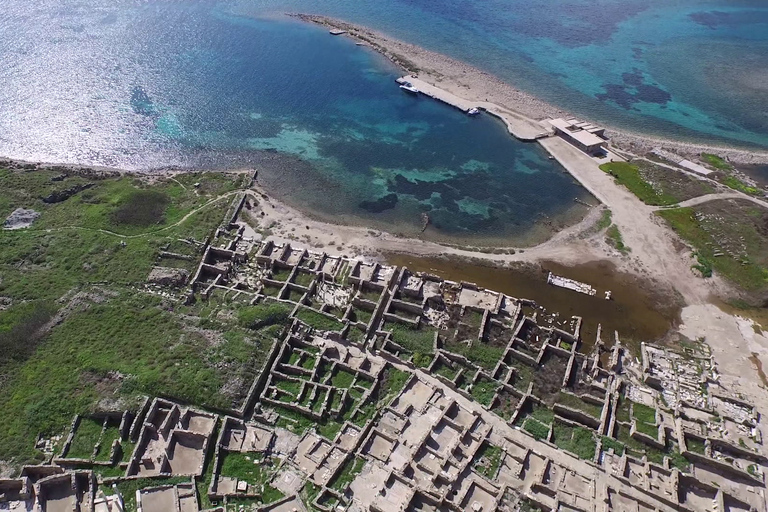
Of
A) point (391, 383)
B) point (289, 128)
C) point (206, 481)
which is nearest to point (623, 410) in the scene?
point (391, 383)

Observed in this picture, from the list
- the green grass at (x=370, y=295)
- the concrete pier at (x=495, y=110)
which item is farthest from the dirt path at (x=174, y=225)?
the concrete pier at (x=495, y=110)

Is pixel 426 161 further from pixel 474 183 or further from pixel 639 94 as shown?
pixel 639 94

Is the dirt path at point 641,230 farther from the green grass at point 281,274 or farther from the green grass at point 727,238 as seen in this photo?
the green grass at point 281,274

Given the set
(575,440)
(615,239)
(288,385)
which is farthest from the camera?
(615,239)

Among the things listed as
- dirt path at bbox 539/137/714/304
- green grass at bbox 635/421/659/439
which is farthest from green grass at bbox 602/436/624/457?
dirt path at bbox 539/137/714/304

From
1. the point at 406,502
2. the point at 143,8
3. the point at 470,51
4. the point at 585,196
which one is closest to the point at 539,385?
the point at 406,502

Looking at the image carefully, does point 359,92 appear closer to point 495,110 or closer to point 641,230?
point 495,110
